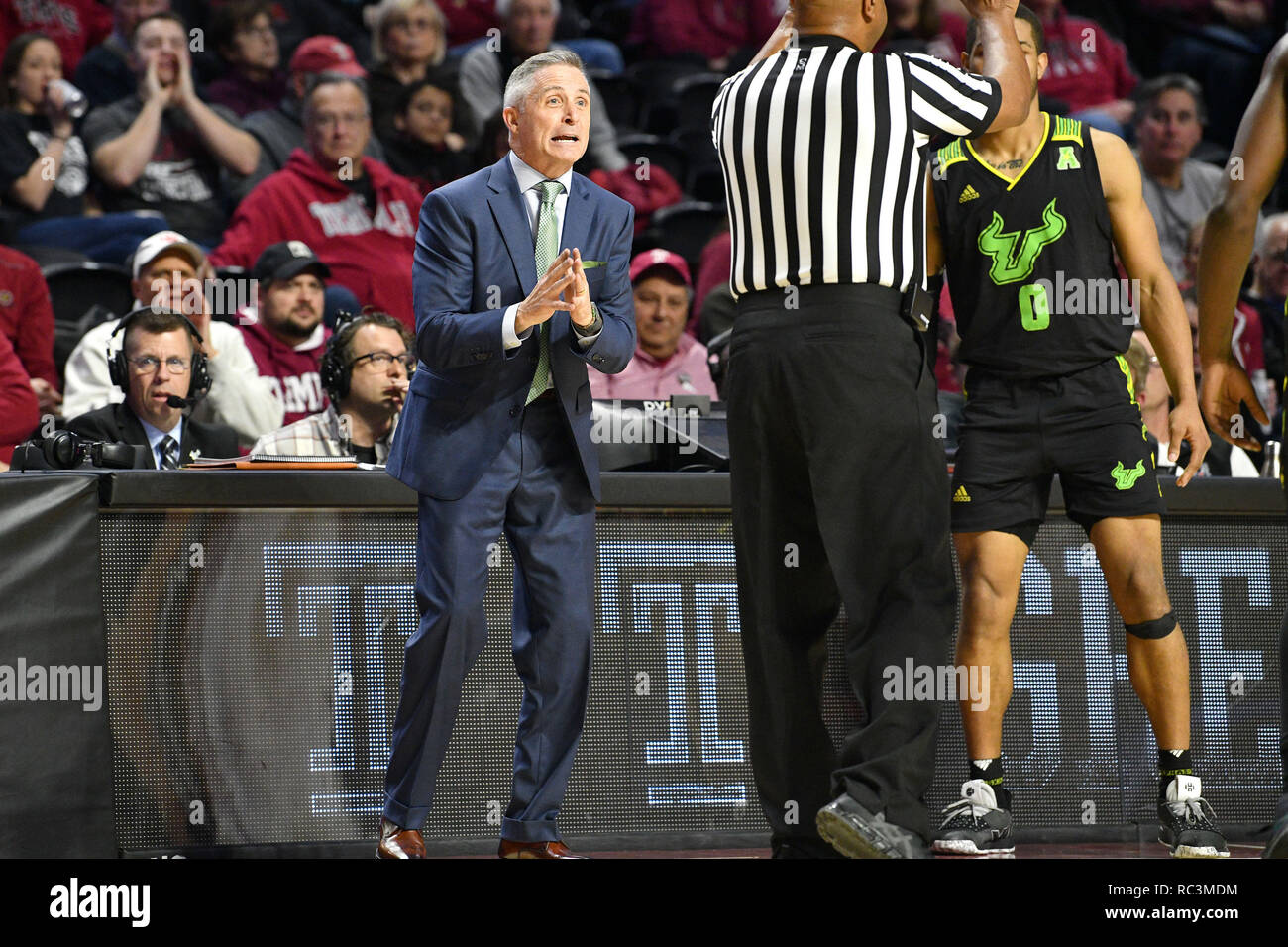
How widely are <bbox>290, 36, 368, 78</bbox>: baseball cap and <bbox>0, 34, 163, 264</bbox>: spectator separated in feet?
3.53

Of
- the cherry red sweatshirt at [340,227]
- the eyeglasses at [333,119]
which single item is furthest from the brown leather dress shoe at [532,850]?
the eyeglasses at [333,119]

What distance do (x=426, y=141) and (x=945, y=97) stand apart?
4.78m

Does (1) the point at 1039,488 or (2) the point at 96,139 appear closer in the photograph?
(1) the point at 1039,488

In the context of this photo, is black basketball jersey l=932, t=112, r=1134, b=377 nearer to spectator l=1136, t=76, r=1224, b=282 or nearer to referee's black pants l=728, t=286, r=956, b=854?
referee's black pants l=728, t=286, r=956, b=854

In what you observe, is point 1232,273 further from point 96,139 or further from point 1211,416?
point 96,139

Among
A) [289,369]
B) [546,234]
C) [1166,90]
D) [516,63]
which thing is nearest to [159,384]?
[289,369]

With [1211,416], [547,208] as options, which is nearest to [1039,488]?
[1211,416]

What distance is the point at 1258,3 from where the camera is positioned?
9.03 m

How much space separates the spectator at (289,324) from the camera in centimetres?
591

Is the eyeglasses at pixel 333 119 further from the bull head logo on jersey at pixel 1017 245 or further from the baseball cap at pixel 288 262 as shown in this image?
the bull head logo on jersey at pixel 1017 245

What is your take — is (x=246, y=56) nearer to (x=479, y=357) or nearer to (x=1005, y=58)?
(x=479, y=357)
